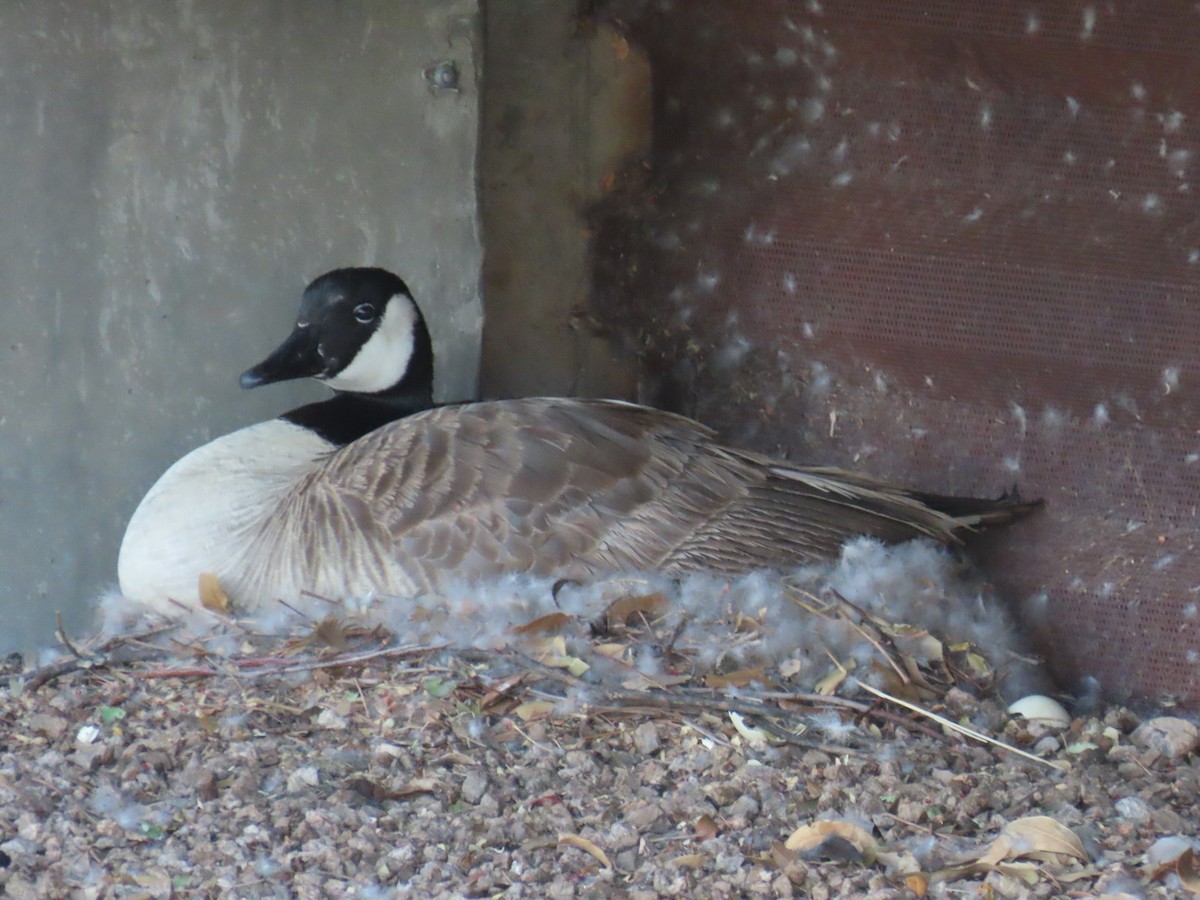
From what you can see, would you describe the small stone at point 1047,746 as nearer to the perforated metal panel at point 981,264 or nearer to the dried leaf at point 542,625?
the perforated metal panel at point 981,264

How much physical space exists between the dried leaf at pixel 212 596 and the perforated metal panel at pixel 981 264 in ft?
5.25

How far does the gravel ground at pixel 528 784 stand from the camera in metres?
2.35

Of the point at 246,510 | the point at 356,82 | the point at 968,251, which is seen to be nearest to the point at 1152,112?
the point at 968,251

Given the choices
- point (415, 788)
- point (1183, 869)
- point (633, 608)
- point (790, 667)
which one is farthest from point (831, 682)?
point (415, 788)

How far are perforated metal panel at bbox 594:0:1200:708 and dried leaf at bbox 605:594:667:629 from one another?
109cm

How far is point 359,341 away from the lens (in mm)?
3881

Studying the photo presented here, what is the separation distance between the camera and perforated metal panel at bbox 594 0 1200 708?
3637mm

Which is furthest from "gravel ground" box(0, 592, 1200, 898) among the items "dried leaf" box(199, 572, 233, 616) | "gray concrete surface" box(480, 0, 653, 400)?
"gray concrete surface" box(480, 0, 653, 400)

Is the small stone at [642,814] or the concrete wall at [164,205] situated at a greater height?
the concrete wall at [164,205]

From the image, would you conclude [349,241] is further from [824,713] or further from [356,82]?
[824,713]

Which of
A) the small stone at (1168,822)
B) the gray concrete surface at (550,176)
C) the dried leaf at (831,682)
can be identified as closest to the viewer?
the small stone at (1168,822)

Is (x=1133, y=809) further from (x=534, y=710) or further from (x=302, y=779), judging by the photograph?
(x=302, y=779)

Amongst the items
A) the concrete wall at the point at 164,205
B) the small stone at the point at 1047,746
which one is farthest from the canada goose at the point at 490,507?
the small stone at the point at 1047,746

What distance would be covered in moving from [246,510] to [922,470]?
6.10 ft
